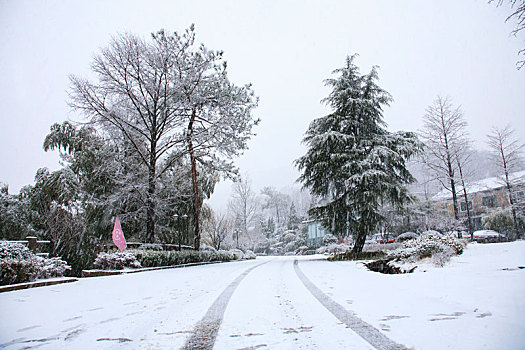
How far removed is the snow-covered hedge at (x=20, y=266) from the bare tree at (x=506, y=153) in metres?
26.3

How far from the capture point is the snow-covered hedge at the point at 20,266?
5.75 metres

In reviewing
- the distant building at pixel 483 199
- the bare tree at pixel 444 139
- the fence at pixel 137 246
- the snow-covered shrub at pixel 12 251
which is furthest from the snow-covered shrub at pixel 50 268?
the distant building at pixel 483 199

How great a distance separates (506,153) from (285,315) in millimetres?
25014

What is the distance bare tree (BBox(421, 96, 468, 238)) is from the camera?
59.1 feet

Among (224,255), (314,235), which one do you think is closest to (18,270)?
(224,255)

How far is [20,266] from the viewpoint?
6043 millimetres

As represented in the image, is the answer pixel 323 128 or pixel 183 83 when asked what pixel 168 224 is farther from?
pixel 323 128

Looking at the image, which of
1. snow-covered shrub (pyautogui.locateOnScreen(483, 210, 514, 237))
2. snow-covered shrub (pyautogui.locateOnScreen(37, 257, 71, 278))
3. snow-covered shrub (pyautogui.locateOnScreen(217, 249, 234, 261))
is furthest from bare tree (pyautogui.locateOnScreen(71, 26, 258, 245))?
snow-covered shrub (pyautogui.locateOnScreen(483, 210, 514, 237))

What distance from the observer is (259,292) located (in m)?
4.80

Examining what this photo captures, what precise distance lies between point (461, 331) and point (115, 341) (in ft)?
9.74

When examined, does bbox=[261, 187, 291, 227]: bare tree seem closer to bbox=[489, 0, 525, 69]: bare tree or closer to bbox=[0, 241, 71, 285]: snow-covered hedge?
bbox=[0, 241, 71, 285]: snow-covered hedge

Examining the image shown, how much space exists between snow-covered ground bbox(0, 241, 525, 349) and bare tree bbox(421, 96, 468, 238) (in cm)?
1471

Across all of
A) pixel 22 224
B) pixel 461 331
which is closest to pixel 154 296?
pixel 461 331

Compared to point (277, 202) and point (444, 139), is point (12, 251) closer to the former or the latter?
point (444, 139)
